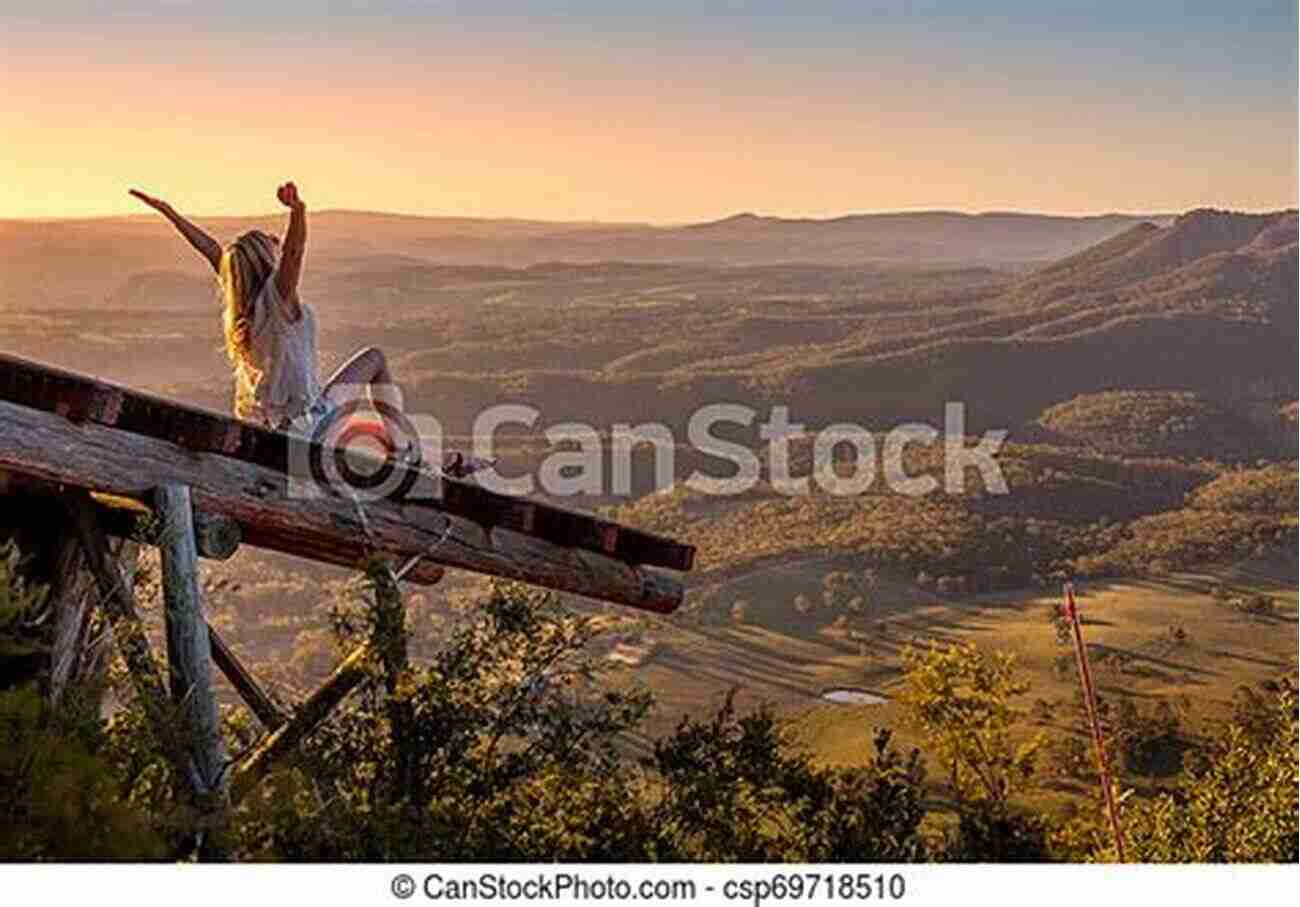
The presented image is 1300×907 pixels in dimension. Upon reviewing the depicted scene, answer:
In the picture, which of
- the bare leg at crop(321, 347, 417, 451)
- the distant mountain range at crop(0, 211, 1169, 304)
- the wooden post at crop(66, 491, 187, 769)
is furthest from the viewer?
the distant mountain range at crop(0, 211, 1169, 304)

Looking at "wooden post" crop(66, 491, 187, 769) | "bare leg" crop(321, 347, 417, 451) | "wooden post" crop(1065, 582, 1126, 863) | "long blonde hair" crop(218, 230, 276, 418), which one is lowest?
"wooden post" crop(1065, 582, 1126, 863)

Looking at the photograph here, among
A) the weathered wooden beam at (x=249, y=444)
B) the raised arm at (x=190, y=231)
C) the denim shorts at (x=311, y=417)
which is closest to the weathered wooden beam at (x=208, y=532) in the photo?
the weathered wooden beam at (x=249, y=444)

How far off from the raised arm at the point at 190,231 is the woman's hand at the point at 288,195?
0.40m

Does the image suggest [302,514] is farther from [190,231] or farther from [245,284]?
[190,231]

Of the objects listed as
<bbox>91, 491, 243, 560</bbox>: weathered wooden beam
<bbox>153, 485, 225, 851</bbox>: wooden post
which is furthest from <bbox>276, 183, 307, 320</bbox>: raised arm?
<bbox>153, 485, 225, 851</bbox>: wooden post

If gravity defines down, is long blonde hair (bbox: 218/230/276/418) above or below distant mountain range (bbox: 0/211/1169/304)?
above

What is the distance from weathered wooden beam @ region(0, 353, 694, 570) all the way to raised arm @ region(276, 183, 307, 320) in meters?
0.72

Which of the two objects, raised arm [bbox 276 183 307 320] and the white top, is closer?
raised arm [bbox 276 183 307 320]

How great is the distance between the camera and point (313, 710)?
4.14 m

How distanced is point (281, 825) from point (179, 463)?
81 cm

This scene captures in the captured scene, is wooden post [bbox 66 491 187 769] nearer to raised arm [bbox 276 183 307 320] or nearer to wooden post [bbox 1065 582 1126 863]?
raised arm [bbox 276 183 307 320]

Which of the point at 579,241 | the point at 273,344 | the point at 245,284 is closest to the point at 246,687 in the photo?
the point at 273,344

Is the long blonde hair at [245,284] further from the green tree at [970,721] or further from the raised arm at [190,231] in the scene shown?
the green tree at [970,721]

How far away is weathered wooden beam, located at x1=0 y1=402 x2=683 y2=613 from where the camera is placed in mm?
3691
